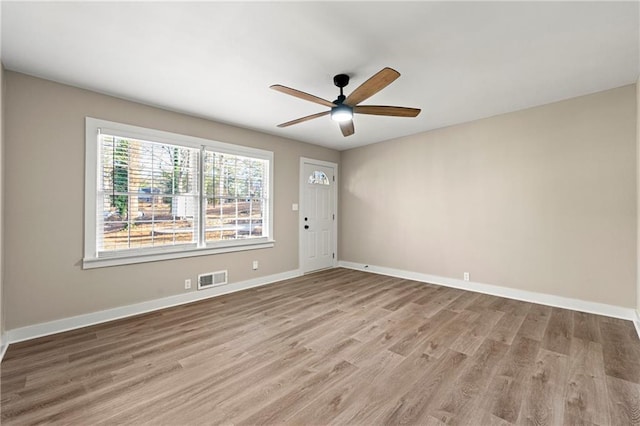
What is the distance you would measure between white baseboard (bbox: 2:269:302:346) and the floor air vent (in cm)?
6

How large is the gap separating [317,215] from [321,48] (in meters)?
3.69

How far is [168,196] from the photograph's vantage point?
3682 millimetres

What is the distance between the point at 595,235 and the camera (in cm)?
333

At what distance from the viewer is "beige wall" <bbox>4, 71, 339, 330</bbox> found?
8.84 ft

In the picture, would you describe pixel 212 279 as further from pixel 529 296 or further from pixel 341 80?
pixel 529 296

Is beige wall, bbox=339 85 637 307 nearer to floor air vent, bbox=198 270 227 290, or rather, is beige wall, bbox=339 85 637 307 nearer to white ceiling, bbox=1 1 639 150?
white ceiling, bbox=1 1 639 150

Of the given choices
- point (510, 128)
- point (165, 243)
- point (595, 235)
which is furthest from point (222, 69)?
point (595, 235)

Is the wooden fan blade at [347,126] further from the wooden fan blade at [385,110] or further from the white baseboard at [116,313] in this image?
the white baseboard at [116,313]

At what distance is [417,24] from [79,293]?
13.6ft

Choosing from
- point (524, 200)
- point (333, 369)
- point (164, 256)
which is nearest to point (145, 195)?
point (164, 256)

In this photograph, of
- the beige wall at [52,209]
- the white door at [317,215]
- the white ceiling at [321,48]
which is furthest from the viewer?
the white door at [317,215]

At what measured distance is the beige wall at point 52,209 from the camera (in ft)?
8.84

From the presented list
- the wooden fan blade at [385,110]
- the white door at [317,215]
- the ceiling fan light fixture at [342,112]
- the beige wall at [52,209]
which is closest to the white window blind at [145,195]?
the beige wall at [52,209]

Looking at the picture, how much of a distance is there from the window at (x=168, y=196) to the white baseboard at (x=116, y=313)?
55 centimetres
